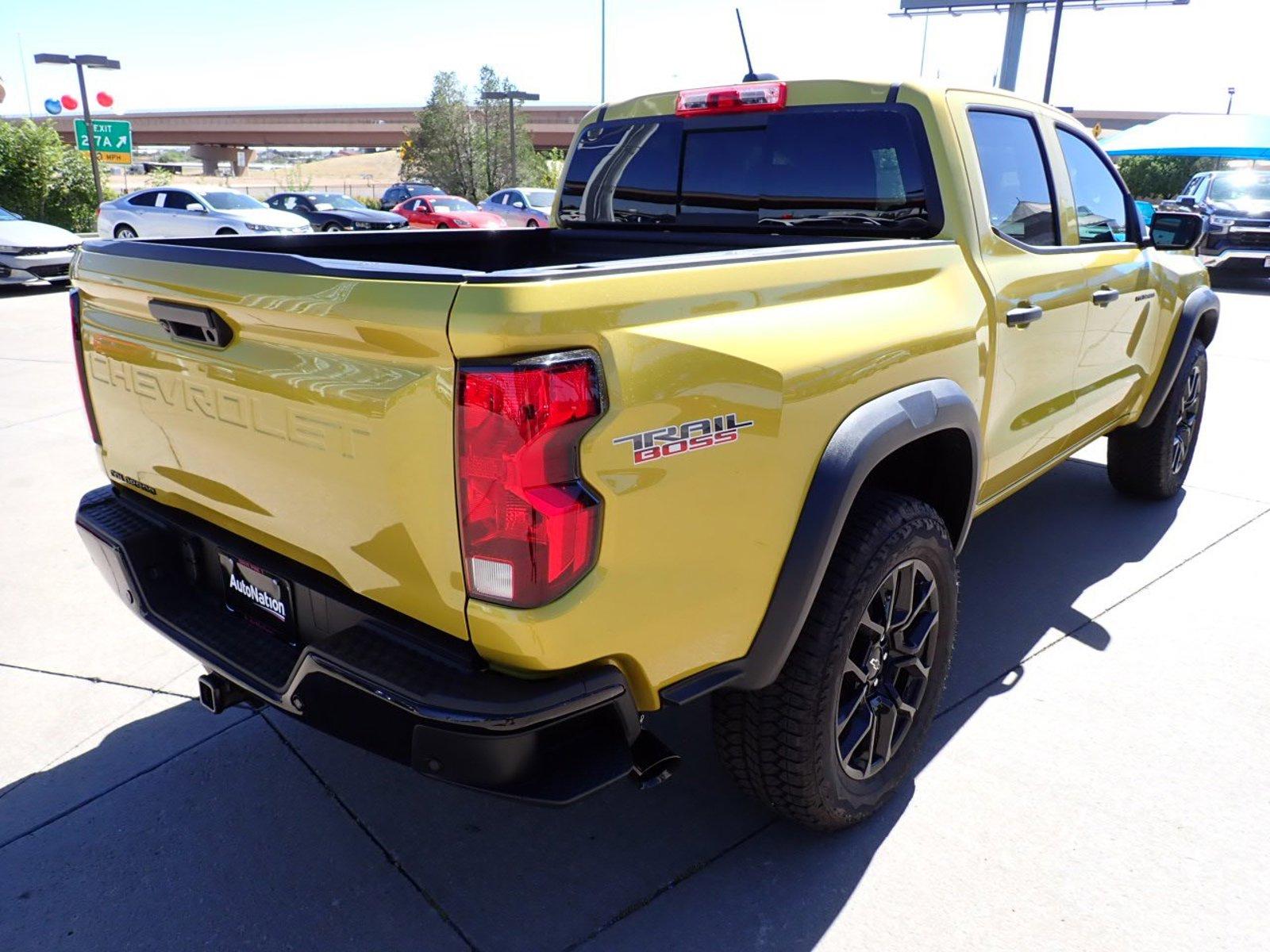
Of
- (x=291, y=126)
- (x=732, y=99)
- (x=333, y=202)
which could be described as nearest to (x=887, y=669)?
(x=732, y=99)

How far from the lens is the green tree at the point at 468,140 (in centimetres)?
4356

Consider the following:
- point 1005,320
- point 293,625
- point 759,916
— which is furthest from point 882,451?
point 293,625

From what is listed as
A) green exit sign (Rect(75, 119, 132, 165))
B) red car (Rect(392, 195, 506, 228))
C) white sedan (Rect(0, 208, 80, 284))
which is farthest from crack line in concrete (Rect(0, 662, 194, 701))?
green exit sign (Rect(75, 119, 132, 165))

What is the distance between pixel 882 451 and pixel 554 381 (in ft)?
3.24

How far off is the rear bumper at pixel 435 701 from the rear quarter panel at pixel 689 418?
0.24ft

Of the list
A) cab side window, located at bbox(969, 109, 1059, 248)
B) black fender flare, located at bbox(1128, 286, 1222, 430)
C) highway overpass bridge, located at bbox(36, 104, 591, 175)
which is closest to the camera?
cab side window, located at bbox(969, 109, 1059, 248)

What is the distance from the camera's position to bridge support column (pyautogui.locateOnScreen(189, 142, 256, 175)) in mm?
94062

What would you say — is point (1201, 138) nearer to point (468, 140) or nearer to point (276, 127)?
point (468, 140)

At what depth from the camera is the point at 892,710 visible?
2613 mm

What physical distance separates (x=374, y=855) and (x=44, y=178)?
85.2 feet

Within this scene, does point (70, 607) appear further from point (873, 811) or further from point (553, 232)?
point (873, 811)

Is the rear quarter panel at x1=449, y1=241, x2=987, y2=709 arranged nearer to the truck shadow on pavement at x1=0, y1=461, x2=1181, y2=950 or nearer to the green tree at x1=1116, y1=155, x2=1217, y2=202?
the truck shadow on pavement at x1=0, y1=461, x2=1181, y2=950

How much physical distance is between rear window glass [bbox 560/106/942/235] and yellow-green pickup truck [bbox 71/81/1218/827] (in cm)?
1

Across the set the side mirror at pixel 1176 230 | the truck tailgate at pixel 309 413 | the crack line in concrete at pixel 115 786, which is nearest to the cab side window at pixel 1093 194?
the side mirror at pixel 1176 230
